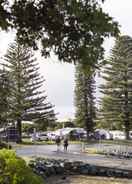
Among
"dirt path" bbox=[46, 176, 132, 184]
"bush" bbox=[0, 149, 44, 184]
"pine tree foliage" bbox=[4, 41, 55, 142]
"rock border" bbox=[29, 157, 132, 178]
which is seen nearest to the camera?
"bush" bbox=[0, 149, 44, 184]

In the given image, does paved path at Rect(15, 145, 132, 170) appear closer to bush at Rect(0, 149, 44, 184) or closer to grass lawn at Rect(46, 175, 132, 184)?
grass lawn at Rect(46, 175, 132, 184)

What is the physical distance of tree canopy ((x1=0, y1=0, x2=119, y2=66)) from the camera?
7848 mm

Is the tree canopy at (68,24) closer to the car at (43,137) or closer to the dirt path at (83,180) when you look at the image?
the dirt path at (83,180)

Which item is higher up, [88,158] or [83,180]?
[88,158]

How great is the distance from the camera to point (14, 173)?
1144 cm

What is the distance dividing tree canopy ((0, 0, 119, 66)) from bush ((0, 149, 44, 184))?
375 cm

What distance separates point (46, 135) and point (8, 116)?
6439mm

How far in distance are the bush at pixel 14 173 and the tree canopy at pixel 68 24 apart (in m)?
3.75

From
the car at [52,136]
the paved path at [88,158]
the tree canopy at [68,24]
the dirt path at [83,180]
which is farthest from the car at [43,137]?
the tree canopy at [68,24]

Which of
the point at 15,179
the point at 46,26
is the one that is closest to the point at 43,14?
the point at 46,26

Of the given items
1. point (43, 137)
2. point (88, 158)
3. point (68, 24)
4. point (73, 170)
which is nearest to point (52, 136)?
point (43, 137)

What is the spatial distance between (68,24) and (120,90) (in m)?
61.1

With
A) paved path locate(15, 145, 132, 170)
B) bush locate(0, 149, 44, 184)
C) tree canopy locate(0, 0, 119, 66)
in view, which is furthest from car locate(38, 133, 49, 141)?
tree canopy locate(0, 0, 119, 66)

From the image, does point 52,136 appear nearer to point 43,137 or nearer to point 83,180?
point 43,137
